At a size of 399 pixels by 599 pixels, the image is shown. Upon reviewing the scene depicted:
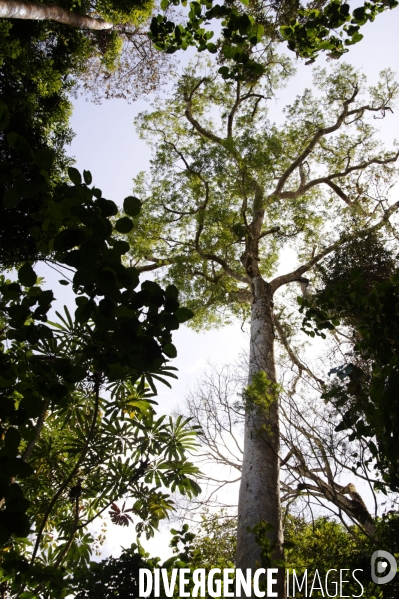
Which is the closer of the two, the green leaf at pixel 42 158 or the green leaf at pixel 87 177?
the green leaf at pixel 42 158

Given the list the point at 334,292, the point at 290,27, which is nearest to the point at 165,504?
the point at 334,292

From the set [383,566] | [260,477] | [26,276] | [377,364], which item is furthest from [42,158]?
[260,477]

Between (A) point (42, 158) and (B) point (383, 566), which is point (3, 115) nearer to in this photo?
Result: (A) point (42, 158)

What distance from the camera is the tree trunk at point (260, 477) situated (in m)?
4.06

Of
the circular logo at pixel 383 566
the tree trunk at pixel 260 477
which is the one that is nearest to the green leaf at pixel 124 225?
the circular logo at pixel 383 566

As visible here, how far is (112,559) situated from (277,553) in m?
1.88

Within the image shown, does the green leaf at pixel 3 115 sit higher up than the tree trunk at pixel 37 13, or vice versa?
the tree trunk at pixel 37 13

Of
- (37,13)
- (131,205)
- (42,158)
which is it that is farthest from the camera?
(37,13)

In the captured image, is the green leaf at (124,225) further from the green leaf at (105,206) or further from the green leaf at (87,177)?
the green leaf at (87,177)

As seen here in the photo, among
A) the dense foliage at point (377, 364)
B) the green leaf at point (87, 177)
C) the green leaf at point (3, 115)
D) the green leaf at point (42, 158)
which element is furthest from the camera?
the dense foliage at point (377, 364)

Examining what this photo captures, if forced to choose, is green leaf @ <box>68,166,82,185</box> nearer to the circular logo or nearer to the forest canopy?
the forest canopy

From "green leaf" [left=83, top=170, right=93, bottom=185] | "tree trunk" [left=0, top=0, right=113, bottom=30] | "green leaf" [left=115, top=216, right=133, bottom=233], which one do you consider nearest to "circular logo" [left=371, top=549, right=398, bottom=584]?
"green leaf" [left=115, top=216, right=133, bottom=233]

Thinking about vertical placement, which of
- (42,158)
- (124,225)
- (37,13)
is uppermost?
(37,13)

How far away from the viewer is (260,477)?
15.9 ft
